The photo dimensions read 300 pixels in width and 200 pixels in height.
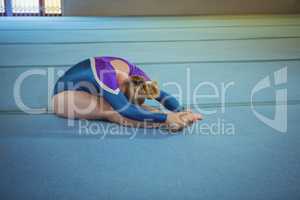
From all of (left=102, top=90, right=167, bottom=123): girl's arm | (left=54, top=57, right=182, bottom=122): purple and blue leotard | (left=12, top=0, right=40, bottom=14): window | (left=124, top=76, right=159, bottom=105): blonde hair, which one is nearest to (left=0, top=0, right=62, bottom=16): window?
(left=12, top=0, right=40, bottom=14): window

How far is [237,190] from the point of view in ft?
4.70

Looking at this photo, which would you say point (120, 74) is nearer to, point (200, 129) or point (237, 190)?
point (200, 129)

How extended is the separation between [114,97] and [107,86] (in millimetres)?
69

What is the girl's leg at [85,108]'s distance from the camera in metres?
2.01

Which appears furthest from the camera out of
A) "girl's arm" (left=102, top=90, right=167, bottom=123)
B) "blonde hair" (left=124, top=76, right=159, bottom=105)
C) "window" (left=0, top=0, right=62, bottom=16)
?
"window" (left=0, top=0, right=62, bottom=16)

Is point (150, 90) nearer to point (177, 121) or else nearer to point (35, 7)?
point (177, 121)

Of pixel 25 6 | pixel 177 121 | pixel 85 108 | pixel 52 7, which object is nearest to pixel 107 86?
pixel 85 108

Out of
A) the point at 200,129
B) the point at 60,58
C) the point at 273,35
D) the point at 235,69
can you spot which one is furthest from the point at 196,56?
the point at 200,129

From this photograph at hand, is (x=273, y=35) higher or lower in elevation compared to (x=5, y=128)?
higher

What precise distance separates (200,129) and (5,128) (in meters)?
0.83

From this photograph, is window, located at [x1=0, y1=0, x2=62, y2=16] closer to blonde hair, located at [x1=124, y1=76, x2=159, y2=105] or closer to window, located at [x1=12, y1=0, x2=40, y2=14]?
window, located at [x1=12, y1=0, x2=40, y2=14]

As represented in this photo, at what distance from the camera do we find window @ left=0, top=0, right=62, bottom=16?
7.89 m

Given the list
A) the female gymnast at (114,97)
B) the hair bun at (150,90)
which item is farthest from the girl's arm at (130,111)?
Answer: the hair bun at (150,90)

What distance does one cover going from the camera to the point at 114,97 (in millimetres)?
1963
